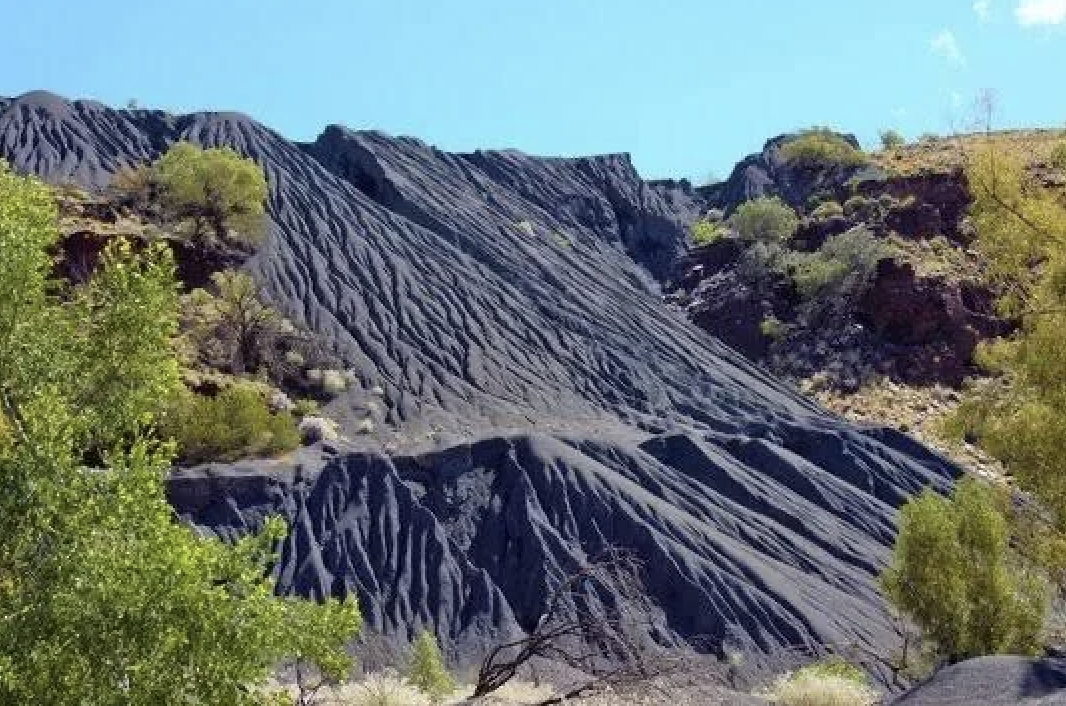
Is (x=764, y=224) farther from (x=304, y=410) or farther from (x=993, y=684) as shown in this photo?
(x=993, y=684)

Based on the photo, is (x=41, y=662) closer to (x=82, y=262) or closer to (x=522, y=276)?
(x=82, y=262)

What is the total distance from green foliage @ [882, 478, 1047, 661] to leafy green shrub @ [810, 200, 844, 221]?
44891mm

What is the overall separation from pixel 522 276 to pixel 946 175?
75.1 ft

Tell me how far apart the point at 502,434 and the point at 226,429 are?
7283 millimetres

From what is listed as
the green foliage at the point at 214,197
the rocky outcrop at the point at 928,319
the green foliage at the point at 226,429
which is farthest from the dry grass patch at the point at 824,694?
the rocky outcrop at the point at 928,319

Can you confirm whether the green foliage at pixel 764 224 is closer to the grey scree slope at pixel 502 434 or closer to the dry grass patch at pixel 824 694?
the grey scree slope at pixel 502 434

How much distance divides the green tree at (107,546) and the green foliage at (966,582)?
11.2 m

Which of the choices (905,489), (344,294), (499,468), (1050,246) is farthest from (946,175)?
(1050,246)

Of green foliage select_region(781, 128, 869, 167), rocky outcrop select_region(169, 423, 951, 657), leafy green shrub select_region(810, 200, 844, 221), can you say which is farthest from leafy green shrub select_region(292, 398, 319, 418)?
green foliage select_region(781, 128, 869, 167)

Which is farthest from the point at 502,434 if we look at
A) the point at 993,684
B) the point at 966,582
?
the point at 993,684

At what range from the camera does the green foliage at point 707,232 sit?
63562 mm

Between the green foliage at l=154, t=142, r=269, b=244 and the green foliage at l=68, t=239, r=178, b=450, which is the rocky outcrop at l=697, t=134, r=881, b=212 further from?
the green foliage at l=68, t=239, r=178, b=450

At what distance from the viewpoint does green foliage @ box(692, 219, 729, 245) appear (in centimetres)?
6356

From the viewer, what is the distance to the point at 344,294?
4294cm
